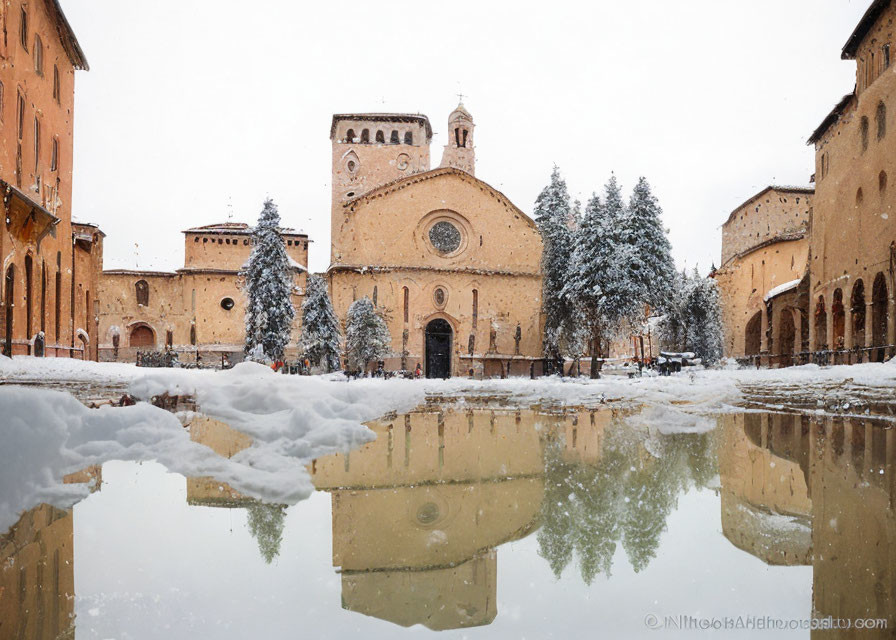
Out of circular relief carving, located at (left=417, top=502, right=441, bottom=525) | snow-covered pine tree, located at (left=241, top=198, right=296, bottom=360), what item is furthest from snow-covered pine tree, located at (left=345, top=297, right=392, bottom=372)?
circular relief carving, located at (left=417, top=502, right=441, bottom=525)

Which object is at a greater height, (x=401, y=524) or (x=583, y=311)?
(x=583, y=311)

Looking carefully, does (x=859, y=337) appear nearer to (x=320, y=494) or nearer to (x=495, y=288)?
(x=495, y=288)

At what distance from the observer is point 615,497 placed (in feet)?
12.7

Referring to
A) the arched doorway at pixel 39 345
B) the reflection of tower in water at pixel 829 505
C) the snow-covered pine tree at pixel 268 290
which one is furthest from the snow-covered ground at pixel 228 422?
the snow-covered pine tree at pixel 268 290

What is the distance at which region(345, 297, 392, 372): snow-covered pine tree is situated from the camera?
30766mm

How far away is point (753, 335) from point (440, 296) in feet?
85.1

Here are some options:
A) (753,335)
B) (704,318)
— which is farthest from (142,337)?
(753,335)

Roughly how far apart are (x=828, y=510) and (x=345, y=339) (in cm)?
2913

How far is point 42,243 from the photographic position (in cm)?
1772

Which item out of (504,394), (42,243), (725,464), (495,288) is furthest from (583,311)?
(725,464)

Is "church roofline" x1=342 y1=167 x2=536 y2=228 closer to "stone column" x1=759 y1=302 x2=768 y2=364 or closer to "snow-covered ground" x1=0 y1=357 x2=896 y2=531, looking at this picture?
"stone column" x1=759 y1=302 x2=768 y2=364

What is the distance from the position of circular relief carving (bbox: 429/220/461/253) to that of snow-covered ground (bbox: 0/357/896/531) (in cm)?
2266

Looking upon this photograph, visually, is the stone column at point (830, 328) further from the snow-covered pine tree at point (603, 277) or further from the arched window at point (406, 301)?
the arched window at point (406, 301)

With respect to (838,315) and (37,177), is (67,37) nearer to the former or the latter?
(37,177)
